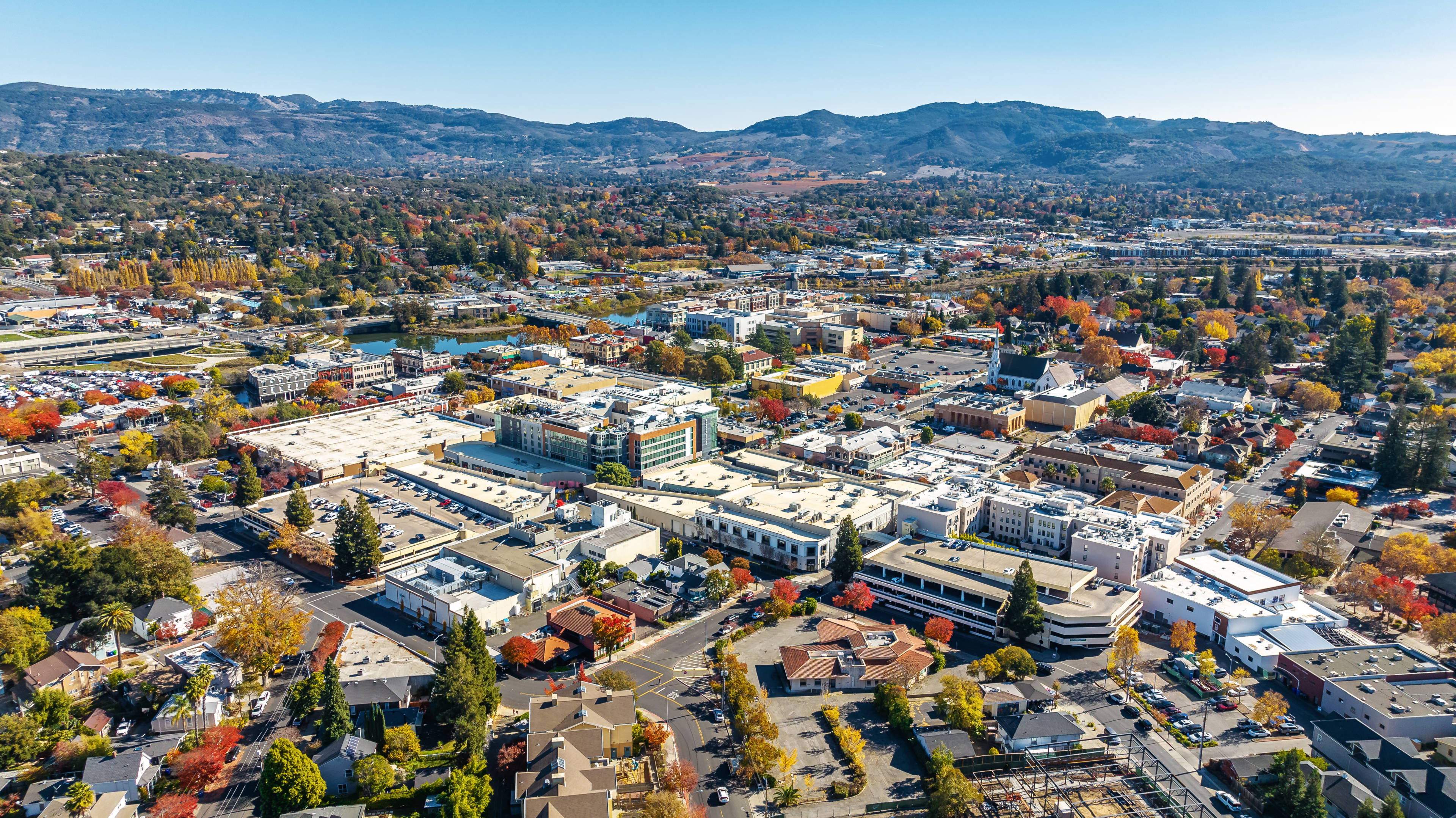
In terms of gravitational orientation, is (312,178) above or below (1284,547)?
above

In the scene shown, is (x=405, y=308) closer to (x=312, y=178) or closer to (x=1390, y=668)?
(x=1390, y=668)

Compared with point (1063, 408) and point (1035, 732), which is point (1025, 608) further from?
point (1063, 408)

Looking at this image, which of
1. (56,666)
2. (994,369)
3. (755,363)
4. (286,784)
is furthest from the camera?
(755,363)

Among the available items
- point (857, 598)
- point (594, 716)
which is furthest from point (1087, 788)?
point (594, 716)

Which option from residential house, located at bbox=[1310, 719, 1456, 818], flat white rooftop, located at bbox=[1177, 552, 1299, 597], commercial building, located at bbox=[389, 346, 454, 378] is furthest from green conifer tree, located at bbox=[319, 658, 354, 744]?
commercial building, located at bbox=[389, 346, 454, 378]

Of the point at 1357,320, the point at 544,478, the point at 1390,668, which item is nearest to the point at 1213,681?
the point at 1390,668

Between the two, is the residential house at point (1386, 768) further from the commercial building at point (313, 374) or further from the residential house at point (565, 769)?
the commercial building at point (313, 374)

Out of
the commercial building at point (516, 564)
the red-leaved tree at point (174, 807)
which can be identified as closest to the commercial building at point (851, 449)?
the commercial building at point (516, 564)
